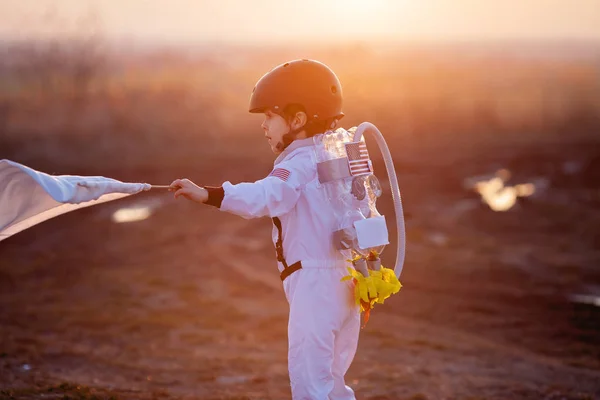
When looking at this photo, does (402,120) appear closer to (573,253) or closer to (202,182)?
(202,182)

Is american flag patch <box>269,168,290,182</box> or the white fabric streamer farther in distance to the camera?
american flag patch <box>269,168,290,182</box>

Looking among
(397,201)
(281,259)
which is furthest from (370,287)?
(397,201)

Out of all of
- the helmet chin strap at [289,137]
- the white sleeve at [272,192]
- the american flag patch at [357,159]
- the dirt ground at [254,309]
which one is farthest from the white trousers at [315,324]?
the dirt ground at [254,309]

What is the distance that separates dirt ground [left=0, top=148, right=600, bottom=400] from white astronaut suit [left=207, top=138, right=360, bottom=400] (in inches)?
76.6

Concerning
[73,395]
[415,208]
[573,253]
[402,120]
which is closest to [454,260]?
[573,253]

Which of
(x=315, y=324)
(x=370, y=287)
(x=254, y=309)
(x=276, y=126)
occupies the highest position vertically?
(x=276, y=126)

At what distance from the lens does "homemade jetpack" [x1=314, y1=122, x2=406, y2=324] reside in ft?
14.8

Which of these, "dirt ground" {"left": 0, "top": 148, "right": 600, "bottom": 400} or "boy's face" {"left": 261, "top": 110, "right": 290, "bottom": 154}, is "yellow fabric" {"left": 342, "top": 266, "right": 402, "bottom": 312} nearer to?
"boy's face" {"left": 261, "top": 110, "right": 290, "bottom": 154}

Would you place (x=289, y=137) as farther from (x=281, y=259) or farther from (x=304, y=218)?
(x=281, y=259)

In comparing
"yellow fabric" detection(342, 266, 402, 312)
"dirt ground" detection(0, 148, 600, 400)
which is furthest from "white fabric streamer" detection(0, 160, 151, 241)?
"dirt ground" detection(0, 148, 600, 400)

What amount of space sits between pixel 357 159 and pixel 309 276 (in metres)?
0.68

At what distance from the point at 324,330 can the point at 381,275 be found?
1.51 ft

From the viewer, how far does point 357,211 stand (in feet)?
15.1

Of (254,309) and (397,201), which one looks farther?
(254,309)
